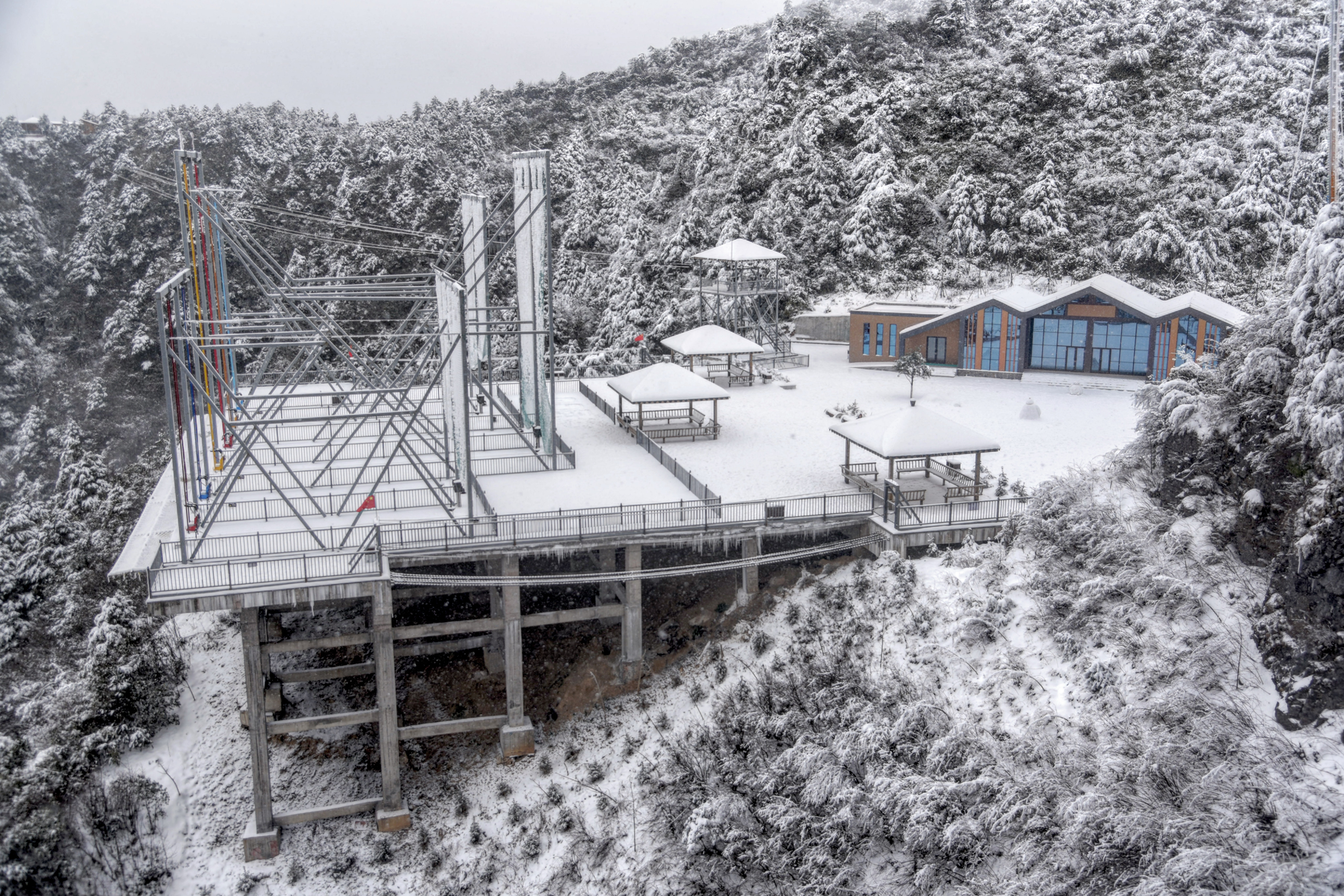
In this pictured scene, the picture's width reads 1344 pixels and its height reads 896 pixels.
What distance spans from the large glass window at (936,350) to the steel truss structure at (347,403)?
49.0ft

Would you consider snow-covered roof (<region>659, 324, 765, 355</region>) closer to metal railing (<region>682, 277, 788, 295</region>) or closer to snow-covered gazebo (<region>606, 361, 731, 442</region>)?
snow-covered gazebo (<region>606, 361, 731, 442</region>)

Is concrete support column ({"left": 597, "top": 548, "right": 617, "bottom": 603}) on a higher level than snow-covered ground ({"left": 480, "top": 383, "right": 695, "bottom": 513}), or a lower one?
lower

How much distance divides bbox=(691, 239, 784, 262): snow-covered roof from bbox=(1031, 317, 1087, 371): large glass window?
31.4ft

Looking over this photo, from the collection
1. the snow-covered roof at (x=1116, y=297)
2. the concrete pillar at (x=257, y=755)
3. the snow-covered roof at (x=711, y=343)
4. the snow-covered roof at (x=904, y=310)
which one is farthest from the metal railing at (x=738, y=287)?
the concrete pillar at (x=257, y=755)

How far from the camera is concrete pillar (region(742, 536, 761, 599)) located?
19.9 meters

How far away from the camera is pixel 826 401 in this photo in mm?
30469

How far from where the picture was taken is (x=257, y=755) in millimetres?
17953

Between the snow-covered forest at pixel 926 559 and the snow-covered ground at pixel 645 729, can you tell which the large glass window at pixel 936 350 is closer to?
the snow-covered forest at pixel 926 559

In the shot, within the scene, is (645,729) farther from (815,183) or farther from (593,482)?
(815,183)

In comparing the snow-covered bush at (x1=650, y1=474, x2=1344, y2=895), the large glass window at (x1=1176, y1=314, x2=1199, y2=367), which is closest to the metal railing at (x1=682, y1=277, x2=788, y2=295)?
the large glass window at (x1=1176, y1=314, x2=1199, y2=367)

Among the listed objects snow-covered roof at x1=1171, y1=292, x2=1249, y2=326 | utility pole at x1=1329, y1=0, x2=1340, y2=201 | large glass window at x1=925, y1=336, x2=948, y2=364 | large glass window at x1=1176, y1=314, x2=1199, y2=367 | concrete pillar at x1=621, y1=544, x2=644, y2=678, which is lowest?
concrete pillar at x1=621, y1=544, x2=644, y2=678

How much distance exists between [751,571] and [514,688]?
5.31 m

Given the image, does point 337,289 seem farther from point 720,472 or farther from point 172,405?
point 720,472

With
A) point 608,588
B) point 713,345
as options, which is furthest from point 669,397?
point 713,345
